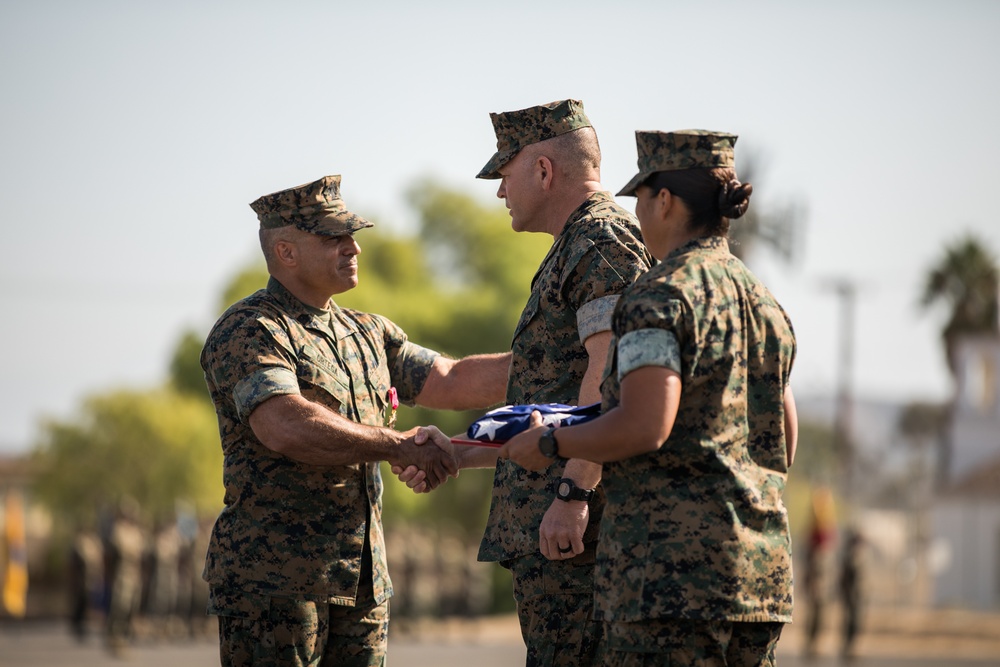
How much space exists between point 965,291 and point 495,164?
61.3 meters

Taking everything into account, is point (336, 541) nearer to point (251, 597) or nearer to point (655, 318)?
point (251, 597)

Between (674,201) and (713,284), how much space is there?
328mm

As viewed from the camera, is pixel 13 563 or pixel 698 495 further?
pixel 13 563

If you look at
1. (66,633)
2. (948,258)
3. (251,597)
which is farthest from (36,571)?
(251,597)

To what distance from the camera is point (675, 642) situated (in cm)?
414

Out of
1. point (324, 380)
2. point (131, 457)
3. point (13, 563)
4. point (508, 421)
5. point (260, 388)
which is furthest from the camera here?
point (131, 457)

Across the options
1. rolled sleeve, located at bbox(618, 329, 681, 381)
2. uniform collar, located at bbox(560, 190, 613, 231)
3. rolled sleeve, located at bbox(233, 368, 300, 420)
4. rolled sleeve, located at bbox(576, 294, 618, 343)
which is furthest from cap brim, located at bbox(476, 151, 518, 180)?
rolled sleeve, located at bbox(618, 329, 681, 381)

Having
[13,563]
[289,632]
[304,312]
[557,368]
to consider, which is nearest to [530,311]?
[557,368]

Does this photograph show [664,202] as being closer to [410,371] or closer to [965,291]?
[410,371]

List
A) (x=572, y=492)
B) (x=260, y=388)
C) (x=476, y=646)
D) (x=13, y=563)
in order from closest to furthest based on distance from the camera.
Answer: (x=572, y=492)
(x=260, y=388)
(x=476, y=646)
(x=13, y=563)

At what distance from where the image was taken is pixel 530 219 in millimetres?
5508

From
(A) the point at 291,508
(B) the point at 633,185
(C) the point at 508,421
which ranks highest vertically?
(B) the point at 633,185

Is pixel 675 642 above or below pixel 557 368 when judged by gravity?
below

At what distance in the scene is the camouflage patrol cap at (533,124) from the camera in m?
5.46
